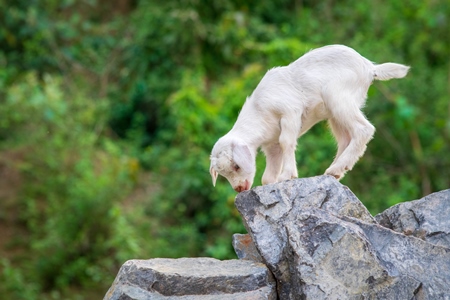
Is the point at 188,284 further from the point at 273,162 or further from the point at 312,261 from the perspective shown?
the point at 273,162

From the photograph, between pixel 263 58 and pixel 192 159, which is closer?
pixel 192 159

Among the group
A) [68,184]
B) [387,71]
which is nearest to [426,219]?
[387,71]

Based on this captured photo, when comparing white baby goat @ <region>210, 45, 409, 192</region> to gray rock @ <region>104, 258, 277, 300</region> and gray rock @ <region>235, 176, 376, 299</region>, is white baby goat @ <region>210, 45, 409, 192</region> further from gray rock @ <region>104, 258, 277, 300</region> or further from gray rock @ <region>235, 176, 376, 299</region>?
gray rock @ <region>104, 258, 277, 300</region>

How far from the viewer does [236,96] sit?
11.8m

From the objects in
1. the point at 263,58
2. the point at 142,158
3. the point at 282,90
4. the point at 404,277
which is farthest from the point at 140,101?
the point at 404,277

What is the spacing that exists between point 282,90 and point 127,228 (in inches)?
250

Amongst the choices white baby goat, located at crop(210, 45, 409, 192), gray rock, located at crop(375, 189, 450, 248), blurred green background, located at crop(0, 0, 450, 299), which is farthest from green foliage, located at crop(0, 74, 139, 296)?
gray rock, located at crop(375, 189, 450, 248)

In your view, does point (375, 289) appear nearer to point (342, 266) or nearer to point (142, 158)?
point (342, 266)

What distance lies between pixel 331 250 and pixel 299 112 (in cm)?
115

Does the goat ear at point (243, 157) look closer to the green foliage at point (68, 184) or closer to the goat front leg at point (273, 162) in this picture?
the goat front leg at point (273, 162)

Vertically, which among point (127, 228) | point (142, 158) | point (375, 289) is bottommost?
point (375, 289)

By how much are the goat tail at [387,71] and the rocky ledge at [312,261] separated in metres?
0.99

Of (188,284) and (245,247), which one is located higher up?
(245,247)

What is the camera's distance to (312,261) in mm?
4863
